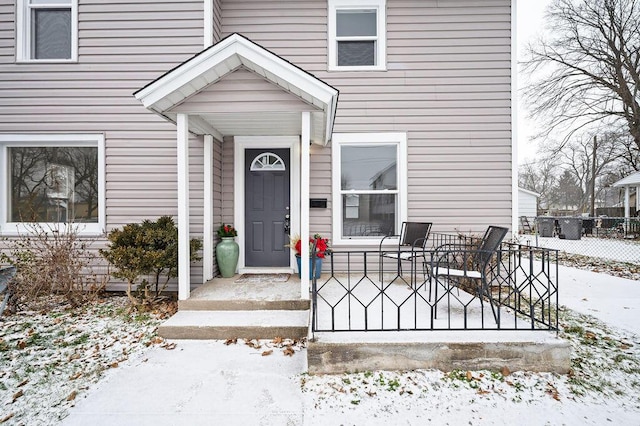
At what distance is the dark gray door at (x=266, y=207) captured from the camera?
5.28m

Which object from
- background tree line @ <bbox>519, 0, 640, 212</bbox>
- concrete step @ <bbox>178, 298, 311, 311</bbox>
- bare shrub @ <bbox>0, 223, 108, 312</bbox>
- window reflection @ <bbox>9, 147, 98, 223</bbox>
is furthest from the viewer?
background tree line @ <bbox>519, 0, 640, 212</bbox>

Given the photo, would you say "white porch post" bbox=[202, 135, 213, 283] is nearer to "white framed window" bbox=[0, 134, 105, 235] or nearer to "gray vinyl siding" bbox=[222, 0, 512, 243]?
"gray vinyl siding" bbox=[222, 0, 512, 243]

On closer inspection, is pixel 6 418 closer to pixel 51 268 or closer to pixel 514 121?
pixel 51 268

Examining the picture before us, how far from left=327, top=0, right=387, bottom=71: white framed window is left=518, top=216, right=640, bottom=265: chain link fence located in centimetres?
574

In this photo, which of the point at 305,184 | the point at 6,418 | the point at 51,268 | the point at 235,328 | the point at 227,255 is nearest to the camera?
the point at 6,418

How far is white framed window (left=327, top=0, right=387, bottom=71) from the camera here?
530 cm

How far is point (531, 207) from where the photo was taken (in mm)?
22406

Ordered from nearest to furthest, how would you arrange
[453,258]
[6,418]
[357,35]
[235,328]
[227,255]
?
[6,418], [235,328], [453,258], [227,255], [357,35]

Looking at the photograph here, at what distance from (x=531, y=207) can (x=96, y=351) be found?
85.3 ft

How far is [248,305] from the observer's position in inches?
151

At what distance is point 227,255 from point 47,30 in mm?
4854

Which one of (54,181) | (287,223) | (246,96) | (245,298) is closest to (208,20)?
(246,96)

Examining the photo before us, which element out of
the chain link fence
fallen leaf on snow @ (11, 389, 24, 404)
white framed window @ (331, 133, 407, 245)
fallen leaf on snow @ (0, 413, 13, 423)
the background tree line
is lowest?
fallen leaf on snow @ (0, 413, 13, 423)

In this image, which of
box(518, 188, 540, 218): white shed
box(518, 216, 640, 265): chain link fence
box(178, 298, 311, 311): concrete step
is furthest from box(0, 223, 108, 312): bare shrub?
box(518, 188, 540, 218): white shed
